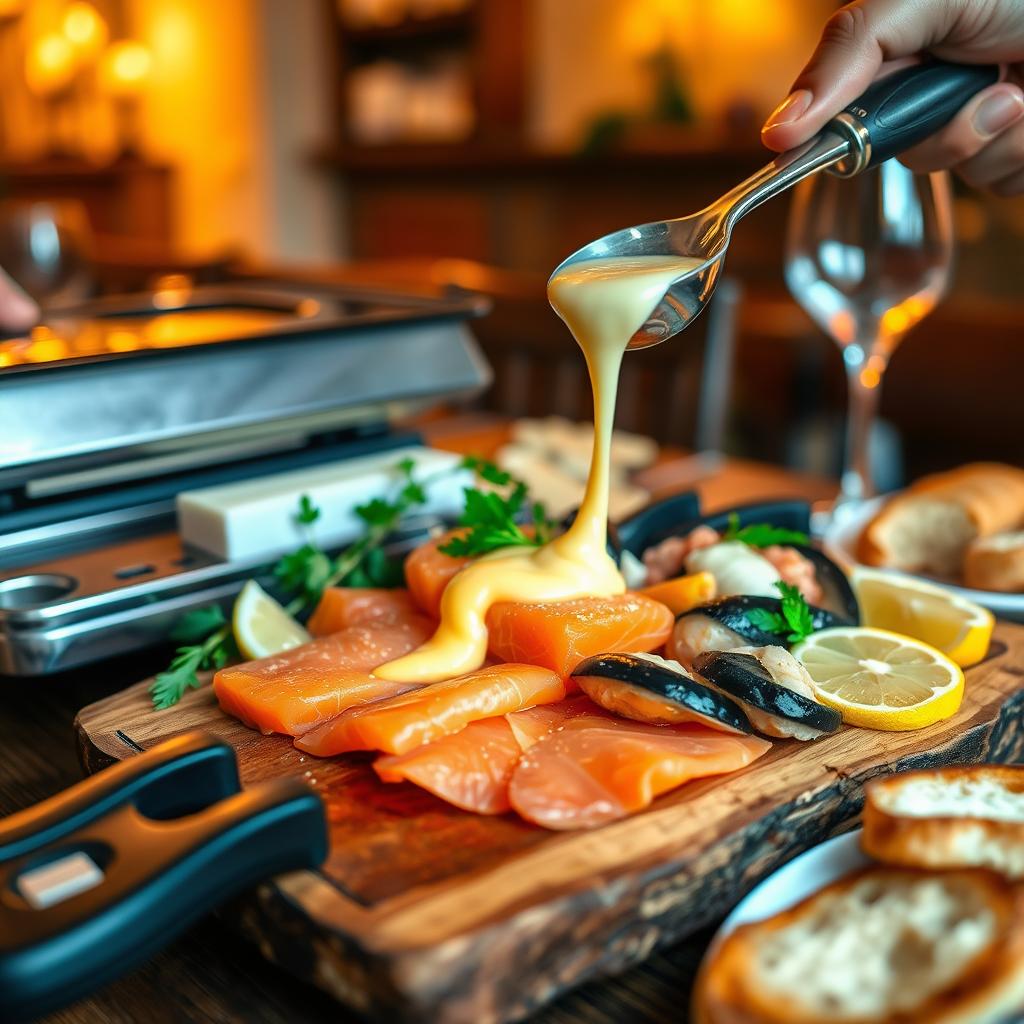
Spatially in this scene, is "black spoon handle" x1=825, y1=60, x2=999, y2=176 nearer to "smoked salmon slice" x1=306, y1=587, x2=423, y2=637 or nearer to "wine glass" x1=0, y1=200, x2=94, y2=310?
"smoked salmon slice" x1=306, y1=587, x2=423, y2=637

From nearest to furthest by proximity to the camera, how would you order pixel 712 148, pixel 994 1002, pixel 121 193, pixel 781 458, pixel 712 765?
pixel 994 1002 → pixel 712 765 → pixel 781 458 → pixel 712 148 → pixel 121 193

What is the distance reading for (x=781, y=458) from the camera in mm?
3750

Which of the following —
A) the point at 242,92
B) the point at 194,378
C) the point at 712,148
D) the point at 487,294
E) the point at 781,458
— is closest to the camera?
the point at 194,378

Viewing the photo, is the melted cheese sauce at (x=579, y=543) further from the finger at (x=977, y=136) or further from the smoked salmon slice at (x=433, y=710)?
the finger at (x=977, y=136)

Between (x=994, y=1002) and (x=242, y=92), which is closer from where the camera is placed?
(x=994, y=1002)

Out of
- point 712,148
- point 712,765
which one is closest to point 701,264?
point 712,765

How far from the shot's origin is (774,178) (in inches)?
43.3

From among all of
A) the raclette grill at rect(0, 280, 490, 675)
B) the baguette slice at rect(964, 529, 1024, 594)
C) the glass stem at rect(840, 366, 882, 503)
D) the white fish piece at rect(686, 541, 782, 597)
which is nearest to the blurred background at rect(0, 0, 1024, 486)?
the raclette grill at rect(0, 280, 490, 675)

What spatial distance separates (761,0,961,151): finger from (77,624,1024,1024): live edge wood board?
598mm

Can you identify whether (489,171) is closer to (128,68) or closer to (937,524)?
(128,68)

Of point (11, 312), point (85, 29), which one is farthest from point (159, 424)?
point (85, 29)

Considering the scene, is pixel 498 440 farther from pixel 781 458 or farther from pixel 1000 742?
pixel 781 458

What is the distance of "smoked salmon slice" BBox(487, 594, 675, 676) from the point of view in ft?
3.36

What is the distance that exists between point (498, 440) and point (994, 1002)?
1.53 m
